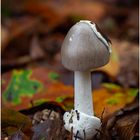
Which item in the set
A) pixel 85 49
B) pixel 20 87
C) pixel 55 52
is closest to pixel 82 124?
pixel 85 49

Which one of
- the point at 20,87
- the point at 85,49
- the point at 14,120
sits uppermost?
the point at 85,49

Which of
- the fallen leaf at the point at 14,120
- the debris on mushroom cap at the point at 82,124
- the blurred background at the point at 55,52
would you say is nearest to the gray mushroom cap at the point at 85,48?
the debris on mushroom cap at the point at 82,124

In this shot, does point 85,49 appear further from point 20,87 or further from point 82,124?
point 20,87

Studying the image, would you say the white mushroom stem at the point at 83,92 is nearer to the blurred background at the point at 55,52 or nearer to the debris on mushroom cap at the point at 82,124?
the debris on mushroom cap at the point at 82,124

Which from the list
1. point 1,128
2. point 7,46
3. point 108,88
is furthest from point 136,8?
point 1,128

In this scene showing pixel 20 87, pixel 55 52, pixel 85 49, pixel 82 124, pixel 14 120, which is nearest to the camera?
pixel 85 49

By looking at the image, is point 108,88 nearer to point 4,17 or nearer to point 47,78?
point 47,78

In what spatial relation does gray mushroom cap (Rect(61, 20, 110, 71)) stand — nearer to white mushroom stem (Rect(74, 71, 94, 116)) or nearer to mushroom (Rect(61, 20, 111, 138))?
mushroom (Rect(61, 20, 111, 138))
